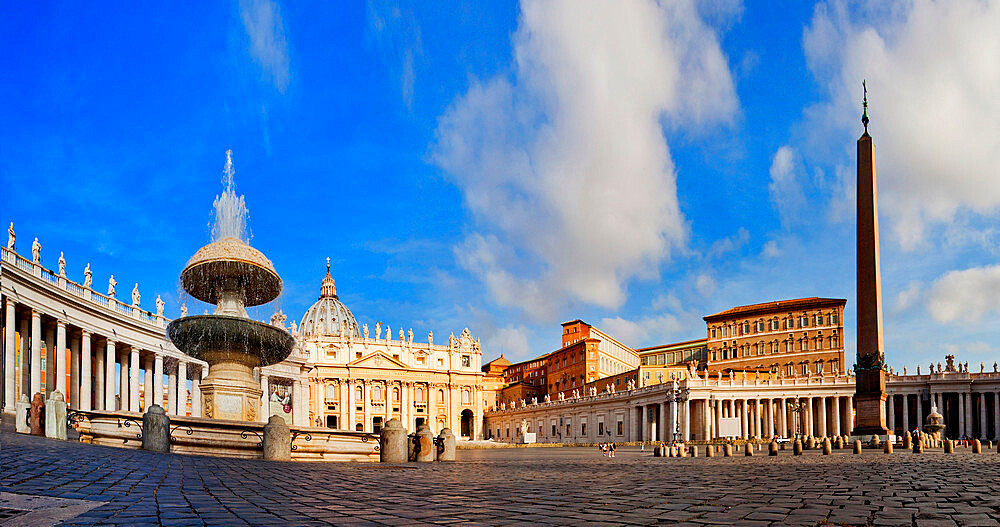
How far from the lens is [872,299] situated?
31.8m

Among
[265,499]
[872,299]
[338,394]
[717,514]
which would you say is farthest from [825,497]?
[338,394]

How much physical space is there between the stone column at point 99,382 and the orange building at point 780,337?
60.7 metres

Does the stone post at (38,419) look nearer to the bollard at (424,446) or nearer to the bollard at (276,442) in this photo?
the bollard at (276,442)

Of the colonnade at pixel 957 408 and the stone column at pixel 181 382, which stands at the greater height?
the stone column at pixel 181 382

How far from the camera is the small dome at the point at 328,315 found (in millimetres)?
140625

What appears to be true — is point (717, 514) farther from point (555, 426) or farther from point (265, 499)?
point (555, 426)

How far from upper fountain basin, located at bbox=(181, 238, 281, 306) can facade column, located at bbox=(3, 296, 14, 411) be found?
14.2 metres

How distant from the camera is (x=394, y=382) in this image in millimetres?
108875

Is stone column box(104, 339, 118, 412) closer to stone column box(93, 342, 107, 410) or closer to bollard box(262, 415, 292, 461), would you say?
stone column box(93, 342, 107, 410)

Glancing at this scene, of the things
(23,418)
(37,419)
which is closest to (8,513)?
(37,419)

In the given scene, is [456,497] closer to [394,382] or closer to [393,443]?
[393,443]

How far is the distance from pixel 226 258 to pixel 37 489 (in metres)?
14.6

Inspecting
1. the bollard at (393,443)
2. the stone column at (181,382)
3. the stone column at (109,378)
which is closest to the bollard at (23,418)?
the bollard at (393,443)

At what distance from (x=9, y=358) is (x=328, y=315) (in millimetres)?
111057
